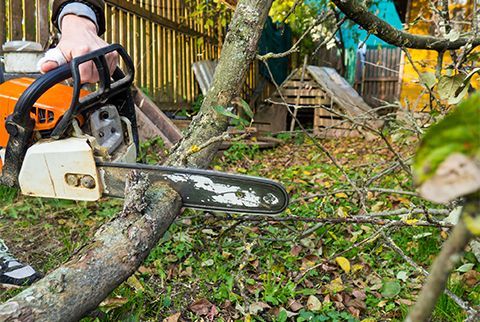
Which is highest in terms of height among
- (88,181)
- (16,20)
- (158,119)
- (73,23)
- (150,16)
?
(150,16)

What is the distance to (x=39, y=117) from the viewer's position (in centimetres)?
146

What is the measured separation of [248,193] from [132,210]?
14.4 inches

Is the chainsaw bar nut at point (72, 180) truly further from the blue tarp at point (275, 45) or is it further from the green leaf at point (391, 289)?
the blue tarp at point (275, 45)

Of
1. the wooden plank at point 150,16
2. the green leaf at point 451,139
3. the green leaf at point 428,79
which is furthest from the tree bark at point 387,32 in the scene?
the wooden plank at point 150,16

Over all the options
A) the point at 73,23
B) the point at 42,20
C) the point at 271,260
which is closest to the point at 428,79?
the point at 271,260

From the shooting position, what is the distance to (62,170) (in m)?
1.37

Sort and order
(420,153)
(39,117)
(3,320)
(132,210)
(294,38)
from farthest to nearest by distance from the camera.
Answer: (294,38), (39,117), (132,210), (3,320), (420,153)

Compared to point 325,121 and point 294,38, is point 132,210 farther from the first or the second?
point 294,38

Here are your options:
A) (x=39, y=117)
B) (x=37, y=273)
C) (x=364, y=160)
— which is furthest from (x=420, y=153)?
(x=364, y=160)

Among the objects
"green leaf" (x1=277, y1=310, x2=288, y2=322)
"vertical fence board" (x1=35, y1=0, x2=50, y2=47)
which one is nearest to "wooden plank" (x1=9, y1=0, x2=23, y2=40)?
"vertical fence board" (x1=35, y1=0, x2=50, y2=47)

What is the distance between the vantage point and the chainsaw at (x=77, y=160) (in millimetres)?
1315

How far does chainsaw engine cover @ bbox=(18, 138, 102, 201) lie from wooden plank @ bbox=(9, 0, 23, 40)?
7.98 feet

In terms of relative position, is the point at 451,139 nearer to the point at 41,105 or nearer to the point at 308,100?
the point at 41,105

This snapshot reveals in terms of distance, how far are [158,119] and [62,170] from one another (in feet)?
8.36
